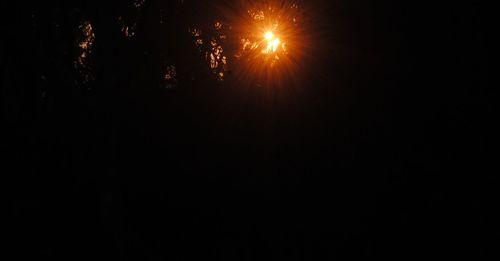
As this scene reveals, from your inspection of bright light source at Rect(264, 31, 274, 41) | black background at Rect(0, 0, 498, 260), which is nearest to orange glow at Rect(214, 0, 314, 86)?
bright light source at Rect(264, 31, 274, 41)

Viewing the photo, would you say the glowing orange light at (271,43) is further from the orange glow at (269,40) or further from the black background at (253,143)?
the black background at (253,143)

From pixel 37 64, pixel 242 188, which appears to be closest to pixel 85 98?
pixel 37 64

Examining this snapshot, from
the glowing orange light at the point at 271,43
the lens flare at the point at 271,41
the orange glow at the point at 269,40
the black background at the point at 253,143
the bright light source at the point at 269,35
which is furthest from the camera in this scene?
the bright light source at the point at 269,35

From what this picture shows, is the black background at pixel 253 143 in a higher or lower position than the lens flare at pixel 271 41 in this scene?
lower

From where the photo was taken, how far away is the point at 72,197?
17.1 ft

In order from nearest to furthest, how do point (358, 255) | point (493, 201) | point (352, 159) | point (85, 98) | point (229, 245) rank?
point (85, 98), point (493, 201), point (358, 255), point (229, 245), point (352, 159)

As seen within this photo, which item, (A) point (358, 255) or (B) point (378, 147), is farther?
(B) point (378, 147)

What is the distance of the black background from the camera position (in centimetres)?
380

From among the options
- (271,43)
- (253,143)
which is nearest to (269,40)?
(271,43)

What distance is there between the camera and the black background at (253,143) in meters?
3.80

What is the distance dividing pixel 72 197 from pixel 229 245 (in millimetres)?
2854

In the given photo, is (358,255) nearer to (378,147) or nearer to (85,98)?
(378,147)

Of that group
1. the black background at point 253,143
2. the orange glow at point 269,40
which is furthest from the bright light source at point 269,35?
the black background at point 253,143

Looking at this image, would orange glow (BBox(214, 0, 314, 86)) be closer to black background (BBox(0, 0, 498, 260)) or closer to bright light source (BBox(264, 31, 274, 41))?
bright light source (BBox(264, 31, 274, 41))
